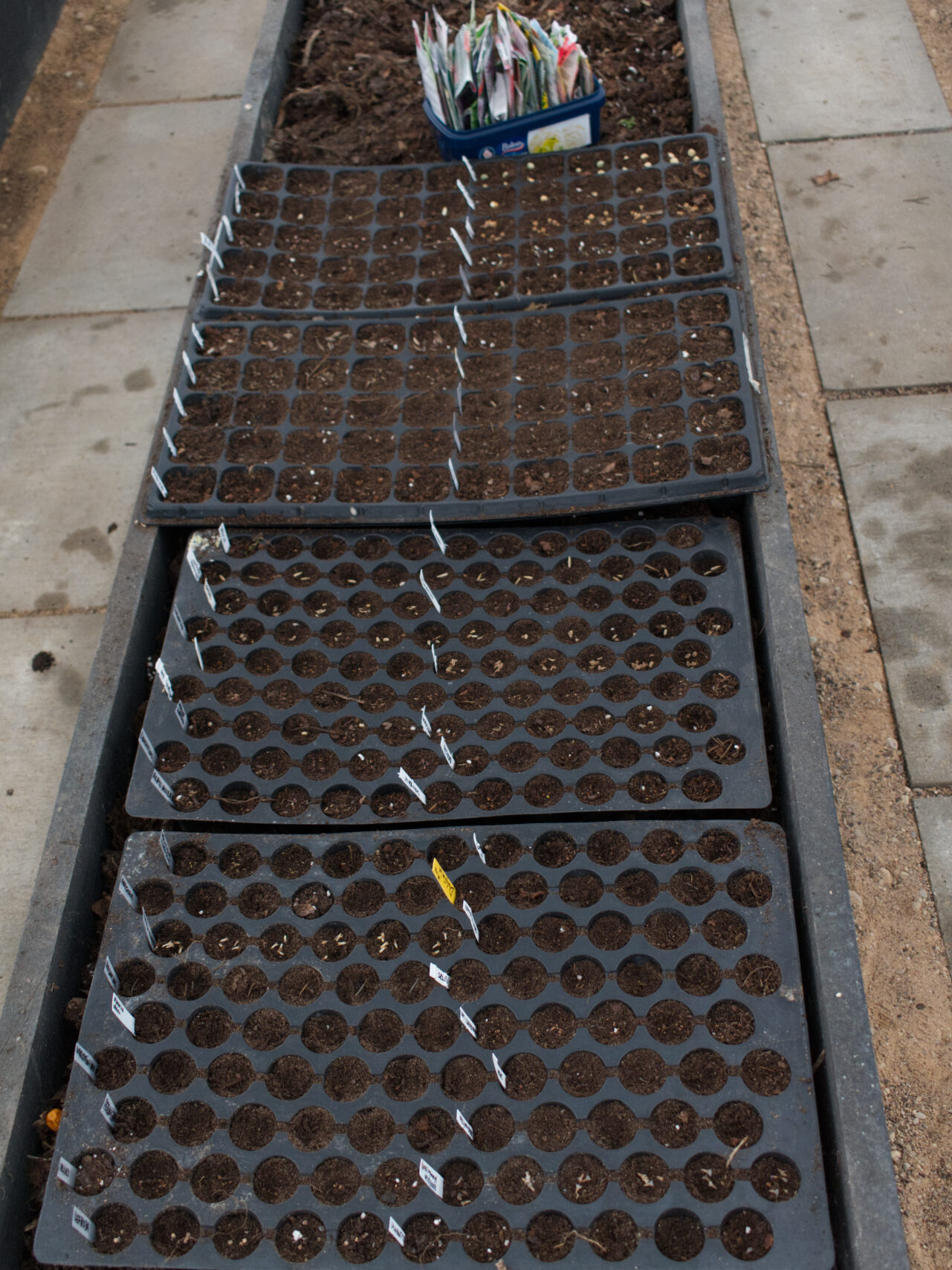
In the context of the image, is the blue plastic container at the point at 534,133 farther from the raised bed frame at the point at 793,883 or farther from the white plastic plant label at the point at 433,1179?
the white plastic plant label at the point at 433,1179

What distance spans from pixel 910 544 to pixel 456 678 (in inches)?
56.5

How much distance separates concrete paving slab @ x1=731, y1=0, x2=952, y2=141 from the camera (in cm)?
377

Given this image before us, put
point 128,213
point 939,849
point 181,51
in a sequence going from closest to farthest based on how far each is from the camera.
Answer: point 939,849 → point 128,213 → point 181,51

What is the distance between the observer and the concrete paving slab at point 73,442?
9.66 feet

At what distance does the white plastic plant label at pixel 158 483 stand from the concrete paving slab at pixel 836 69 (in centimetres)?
274

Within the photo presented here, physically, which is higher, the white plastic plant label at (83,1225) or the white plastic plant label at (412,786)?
the white plastic plant label at (412,786)

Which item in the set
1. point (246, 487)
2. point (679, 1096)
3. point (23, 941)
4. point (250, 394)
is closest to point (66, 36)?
point (250, 394)

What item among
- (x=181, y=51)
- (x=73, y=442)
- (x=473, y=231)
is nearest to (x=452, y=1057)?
(x=473, y=231)

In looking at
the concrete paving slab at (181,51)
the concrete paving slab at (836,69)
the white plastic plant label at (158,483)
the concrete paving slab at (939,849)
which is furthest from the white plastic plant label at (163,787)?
the concrete paving slab at (181,51)

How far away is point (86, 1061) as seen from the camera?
1.70m

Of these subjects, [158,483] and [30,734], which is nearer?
[158,483]

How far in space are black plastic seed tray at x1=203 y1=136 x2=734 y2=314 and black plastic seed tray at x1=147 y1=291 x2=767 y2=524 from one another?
122 mm

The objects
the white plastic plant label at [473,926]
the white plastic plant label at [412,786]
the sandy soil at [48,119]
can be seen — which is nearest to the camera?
the white plastic plant label at [473,926]

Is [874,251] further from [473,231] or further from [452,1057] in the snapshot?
[452,1057]
